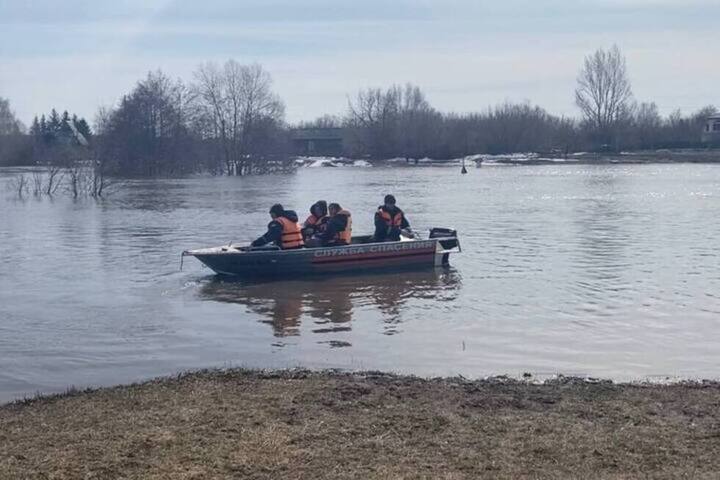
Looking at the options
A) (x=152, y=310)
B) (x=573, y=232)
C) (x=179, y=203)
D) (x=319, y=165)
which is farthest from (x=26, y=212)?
(x=319, y=165)

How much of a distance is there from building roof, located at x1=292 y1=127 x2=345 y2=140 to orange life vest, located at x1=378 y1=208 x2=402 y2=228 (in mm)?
115589

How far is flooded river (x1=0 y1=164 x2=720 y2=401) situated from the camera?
11.1 meters

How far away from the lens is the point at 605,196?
1682 inches

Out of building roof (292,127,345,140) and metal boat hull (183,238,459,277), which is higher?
building roof (292,127,345,140)

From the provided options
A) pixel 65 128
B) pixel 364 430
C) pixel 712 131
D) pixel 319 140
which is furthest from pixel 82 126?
pixel 364 430

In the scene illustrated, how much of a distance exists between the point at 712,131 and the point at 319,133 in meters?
56.1

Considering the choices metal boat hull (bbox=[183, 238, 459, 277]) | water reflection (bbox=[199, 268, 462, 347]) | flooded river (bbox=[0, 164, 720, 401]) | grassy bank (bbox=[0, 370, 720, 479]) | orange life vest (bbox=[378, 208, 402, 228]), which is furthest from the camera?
orange life vest (bbox=[378, 208, 402, 228])

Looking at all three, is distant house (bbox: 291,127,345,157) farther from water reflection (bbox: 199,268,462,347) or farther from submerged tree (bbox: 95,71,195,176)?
water reflection (bbox: 199,268,462,347)

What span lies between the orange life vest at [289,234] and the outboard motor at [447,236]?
321 centimetres

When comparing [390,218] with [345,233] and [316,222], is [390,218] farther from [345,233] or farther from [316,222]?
[316,222]

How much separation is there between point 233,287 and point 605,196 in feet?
95.3

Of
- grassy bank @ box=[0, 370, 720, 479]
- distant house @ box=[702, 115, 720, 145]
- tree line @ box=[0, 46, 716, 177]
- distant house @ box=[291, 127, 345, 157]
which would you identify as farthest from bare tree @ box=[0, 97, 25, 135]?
grassy bank @ box=[0, 370, 720, 479]

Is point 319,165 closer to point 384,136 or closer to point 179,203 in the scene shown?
point 384,136

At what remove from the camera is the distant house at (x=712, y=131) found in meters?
105
